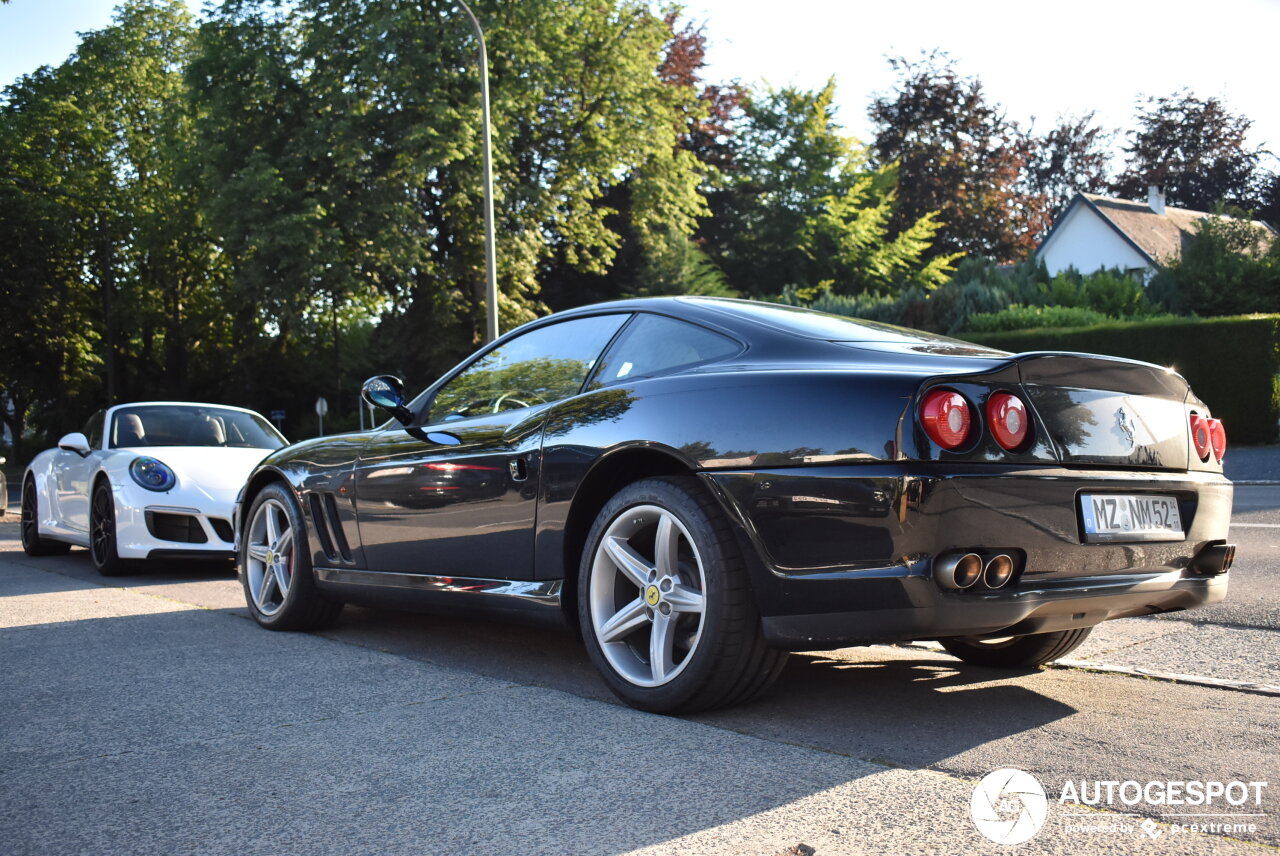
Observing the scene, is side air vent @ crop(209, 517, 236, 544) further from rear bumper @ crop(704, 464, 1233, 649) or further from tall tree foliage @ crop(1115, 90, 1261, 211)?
tall tree foliage @ crop(1115, 90, 1261, 211)

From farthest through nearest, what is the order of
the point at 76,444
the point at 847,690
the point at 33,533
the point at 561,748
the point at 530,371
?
the point at 33,533
the point at 76,444
the point at 530,371
the point at 847,690
the point at 561,748

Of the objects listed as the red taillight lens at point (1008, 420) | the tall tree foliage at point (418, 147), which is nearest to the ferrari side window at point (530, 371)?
the red taillight lens at point (1008, 420)

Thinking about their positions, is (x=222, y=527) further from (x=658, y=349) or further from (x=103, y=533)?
(x=658, y=349)

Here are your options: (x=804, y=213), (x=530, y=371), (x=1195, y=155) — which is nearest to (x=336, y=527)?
(x=530, y=371)

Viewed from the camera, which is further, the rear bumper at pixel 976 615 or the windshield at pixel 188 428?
the windshield at pixel 188 428

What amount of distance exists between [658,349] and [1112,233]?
4232cm

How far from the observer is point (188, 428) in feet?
31.2

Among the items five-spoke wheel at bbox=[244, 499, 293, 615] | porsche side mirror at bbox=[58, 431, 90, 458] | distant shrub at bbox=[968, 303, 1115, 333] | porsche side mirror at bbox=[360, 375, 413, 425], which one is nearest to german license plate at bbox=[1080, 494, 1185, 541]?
porsche side mirror at bbox=[360, 375, 413, 425]

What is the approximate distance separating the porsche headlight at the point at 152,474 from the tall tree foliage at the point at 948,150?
126ft

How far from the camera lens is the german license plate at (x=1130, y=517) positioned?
339cm

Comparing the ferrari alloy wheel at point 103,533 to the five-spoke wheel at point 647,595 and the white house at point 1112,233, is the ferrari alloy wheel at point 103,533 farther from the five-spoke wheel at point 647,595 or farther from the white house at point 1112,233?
the white house at point 1112,233

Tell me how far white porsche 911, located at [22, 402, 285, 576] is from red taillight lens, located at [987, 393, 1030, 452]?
6335 millimetres

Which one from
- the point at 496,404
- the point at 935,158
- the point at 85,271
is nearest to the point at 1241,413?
the point at 496,404

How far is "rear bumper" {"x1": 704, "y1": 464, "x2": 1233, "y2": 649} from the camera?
3154 mm
